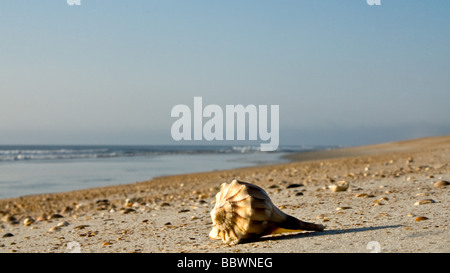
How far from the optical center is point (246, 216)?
3.80 m

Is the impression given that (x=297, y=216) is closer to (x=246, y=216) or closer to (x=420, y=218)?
(x=420, y=218)

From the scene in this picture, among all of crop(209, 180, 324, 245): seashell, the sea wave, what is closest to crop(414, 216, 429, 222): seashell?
crop(209, 180, 324, 245): seashell

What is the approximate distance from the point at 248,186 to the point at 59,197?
919cm

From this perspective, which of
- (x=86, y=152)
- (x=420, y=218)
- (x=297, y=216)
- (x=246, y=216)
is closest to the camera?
(x=246, y=216)

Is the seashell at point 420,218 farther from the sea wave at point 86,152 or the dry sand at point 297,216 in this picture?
the sea wave at point 86,152

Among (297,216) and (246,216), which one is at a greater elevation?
(246,216)

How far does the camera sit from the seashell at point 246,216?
3.80m

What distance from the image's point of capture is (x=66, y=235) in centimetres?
589

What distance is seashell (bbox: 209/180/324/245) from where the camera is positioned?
380 cm

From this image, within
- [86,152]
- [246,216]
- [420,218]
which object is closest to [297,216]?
[420,218]

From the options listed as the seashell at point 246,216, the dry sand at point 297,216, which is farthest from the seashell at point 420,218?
the seashell at point 246,216
